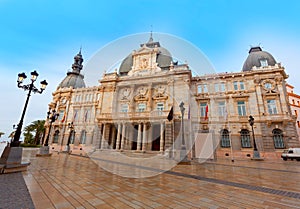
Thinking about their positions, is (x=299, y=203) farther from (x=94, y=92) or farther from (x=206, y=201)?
(x=94, y=92)

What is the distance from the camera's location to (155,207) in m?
3.40

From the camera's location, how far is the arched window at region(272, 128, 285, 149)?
19.6 m

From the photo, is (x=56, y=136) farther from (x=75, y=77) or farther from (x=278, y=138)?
(x=278, y=138)

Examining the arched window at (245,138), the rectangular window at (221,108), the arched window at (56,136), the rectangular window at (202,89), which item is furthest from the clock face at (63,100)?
the arched window at (245,138)

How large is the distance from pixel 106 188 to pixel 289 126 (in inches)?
Answer: 980

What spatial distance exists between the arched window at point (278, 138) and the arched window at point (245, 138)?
3.01m

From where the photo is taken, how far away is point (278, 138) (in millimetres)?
19953

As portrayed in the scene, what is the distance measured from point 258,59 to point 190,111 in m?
14.6

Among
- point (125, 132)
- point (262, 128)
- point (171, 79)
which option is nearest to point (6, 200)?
point (125, 132)

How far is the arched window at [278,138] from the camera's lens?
1964 cm

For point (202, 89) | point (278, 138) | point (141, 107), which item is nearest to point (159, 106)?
point (141, 107)

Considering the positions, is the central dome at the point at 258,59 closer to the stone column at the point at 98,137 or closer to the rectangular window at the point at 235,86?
the rectangular window at the point at 235,86

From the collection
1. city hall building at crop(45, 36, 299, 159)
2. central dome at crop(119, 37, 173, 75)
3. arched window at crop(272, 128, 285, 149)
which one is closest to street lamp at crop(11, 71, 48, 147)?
city hall building at crop(45, 36, 299, 159)

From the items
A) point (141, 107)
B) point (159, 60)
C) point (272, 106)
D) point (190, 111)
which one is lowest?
point (190, 111)
